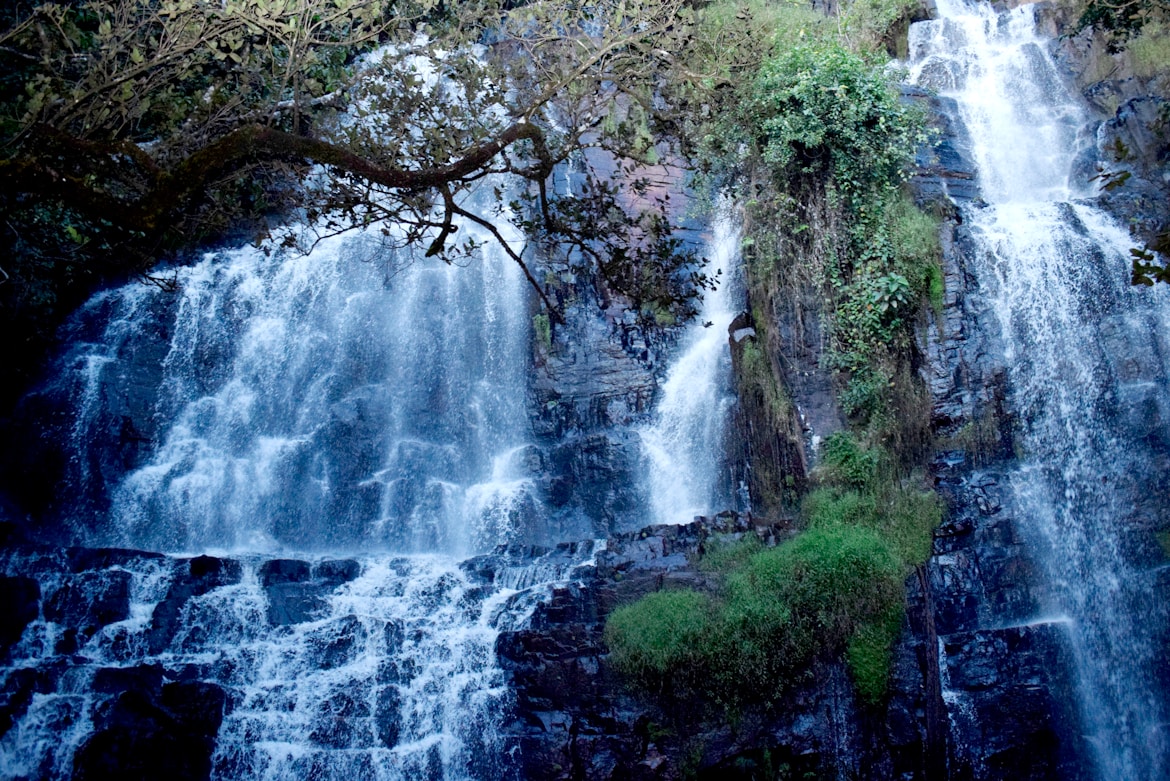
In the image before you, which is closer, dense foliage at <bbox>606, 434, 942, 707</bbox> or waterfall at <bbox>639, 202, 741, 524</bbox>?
dense foliage at <bbox>606, 434, 942, 707</bbox>

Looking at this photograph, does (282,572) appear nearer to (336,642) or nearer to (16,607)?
(336,642)

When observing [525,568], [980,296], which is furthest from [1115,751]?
[525,568]

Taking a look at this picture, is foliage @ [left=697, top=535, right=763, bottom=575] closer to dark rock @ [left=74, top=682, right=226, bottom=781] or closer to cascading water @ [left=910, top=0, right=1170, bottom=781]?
cascading water @ [left=910, top=0, right=1170, bottom=781]

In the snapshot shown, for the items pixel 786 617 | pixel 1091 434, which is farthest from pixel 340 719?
pixel 1091 434

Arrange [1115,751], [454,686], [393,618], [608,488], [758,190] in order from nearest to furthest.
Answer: [1115,751], [454,686], [393,618], [758,190], [608,488]

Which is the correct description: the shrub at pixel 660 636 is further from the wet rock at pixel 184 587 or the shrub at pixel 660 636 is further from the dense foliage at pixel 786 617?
the wet rock at pixel 184 587

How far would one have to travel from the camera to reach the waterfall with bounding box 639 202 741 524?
1407 cm

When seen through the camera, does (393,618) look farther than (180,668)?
Yes

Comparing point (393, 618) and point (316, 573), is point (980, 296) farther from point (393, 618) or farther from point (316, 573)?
point (316, 573)

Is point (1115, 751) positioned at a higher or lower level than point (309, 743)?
lower

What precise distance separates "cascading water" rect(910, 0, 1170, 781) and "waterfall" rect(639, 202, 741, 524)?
4194mm

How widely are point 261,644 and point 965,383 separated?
9.58 metres

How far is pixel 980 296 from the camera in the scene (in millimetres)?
11703

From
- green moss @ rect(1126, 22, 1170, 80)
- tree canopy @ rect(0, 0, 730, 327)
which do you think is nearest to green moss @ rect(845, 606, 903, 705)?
tree canopy @ rect(0, 0, 730, 327)
